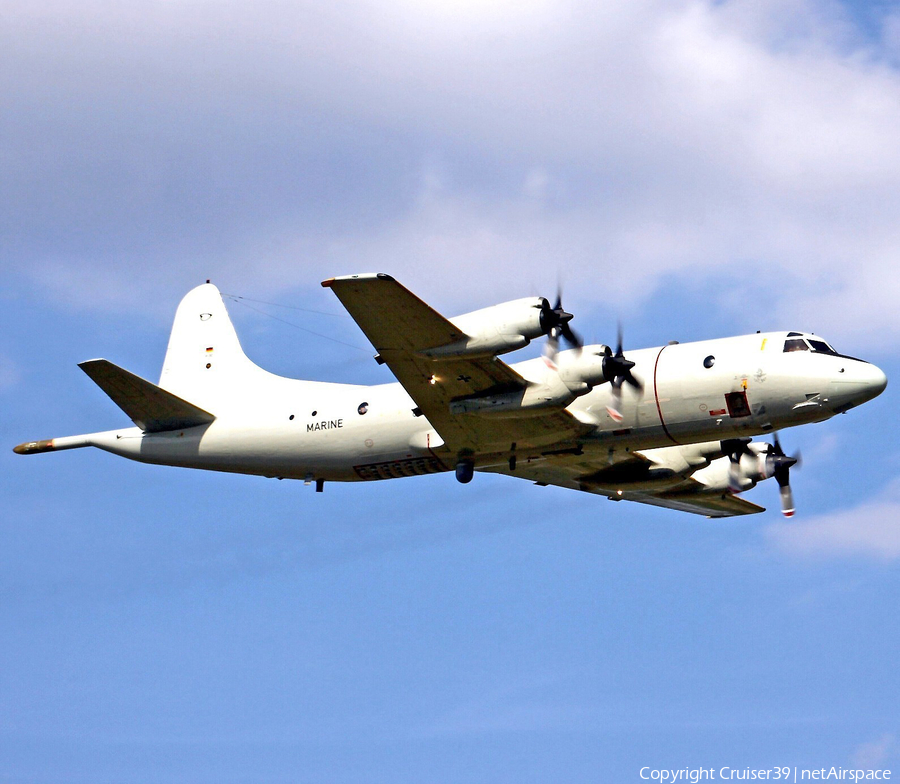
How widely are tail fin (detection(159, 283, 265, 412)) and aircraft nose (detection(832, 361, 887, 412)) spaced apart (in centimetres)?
1494

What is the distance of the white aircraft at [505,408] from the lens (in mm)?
25266

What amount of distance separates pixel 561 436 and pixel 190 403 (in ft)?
32.9

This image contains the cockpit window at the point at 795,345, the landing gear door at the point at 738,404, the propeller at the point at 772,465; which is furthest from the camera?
the propeller at the point at 772,465

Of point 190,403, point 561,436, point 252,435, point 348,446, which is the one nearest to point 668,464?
point 561,436

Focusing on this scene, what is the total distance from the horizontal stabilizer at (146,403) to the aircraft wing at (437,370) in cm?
698

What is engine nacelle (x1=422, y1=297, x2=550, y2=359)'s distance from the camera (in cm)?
2456

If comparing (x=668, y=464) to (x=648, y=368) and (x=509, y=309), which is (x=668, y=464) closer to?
(x=648, y=368)

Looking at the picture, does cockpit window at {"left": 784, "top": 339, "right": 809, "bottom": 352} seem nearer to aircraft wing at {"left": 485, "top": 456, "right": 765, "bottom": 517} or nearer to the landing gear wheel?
aircraft wing at {"left": 485, "top": 456, "right": 765, "bottom": 517}

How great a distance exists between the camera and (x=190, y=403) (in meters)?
31.3

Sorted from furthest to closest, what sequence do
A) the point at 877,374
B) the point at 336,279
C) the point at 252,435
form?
the point at 252,435 → the point at 877,374 → the point at 336,279

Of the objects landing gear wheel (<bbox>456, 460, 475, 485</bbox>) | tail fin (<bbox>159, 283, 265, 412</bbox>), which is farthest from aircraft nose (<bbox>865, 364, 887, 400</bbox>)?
tail fin (<bbox>159, 283, 265, 412</bbox>)

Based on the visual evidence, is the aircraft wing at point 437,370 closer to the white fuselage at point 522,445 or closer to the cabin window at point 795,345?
the white fuselage at point 522,445

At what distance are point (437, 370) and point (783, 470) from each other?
10750 millimetres

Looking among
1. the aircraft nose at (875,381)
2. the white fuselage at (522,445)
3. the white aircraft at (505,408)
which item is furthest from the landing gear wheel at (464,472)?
the aircraft nose at (875,381)
